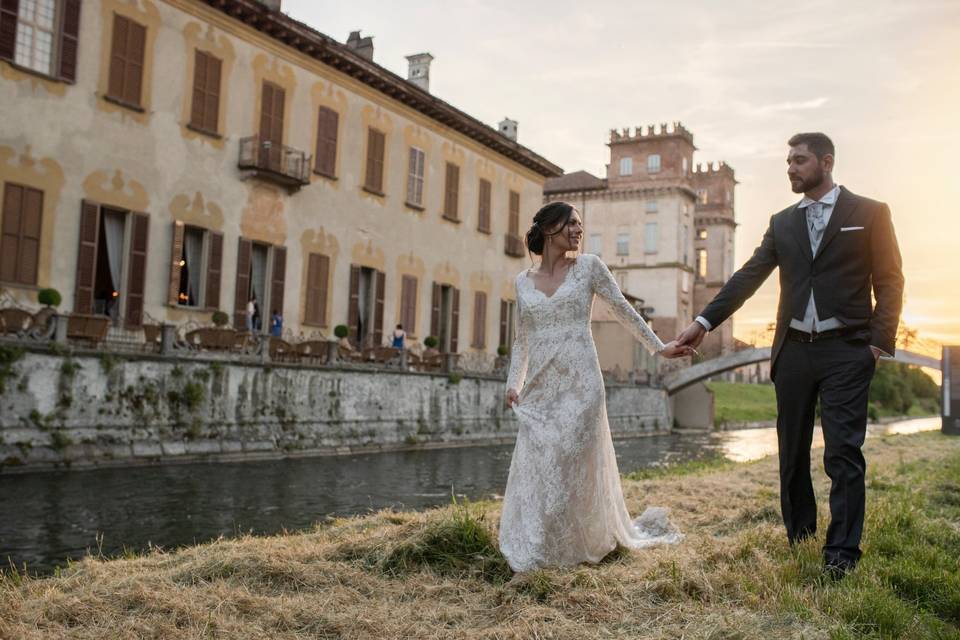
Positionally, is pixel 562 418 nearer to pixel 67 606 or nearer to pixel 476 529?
pixel 476 529

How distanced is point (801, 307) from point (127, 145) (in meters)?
16.3

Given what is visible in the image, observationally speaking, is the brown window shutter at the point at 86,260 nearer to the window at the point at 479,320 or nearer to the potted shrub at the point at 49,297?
the potted shrub at the point at 49,297

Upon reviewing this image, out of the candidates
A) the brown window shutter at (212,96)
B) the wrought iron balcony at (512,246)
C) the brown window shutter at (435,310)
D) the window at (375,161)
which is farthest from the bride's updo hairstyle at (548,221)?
the wrought iron balcony at (512,246)

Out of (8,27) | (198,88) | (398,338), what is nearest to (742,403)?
(398,338)

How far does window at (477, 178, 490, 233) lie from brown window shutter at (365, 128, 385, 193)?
5376 mm

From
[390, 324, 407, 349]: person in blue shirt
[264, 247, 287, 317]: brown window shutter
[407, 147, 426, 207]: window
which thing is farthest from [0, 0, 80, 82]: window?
[407, 147, 426, 207]: window

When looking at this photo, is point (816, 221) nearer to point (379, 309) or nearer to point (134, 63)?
point (134, 63)

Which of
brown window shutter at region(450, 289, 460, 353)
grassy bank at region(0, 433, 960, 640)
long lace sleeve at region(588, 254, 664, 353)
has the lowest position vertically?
grassy bank at region(0, 433, 960, 640)

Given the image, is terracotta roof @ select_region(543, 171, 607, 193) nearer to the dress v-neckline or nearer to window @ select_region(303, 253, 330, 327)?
window @ select_region(303, 253, 330, 327)

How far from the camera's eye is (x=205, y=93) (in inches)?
764

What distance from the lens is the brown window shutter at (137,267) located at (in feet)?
58.3

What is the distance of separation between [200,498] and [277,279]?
36.5ft

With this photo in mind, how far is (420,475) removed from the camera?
14.7 metres

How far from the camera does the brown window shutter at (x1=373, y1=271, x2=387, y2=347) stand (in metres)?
24.5
